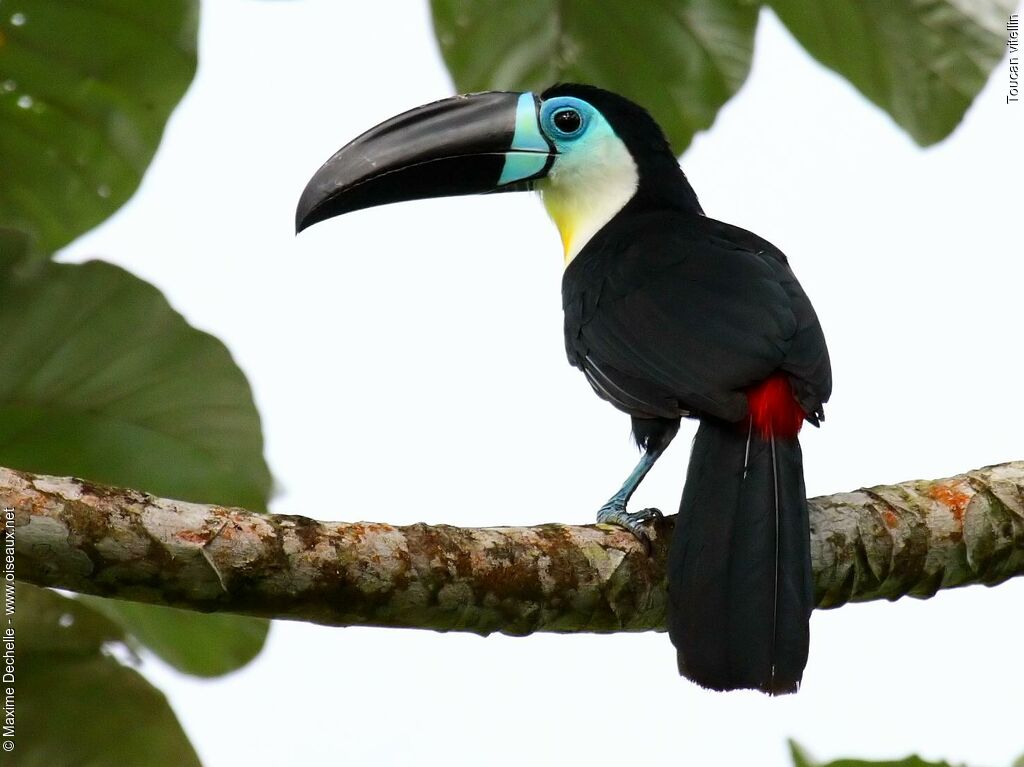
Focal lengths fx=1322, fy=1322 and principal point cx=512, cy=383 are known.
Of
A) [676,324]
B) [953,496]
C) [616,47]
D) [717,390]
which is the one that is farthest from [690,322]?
[616,47]

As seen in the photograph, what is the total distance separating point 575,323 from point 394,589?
105 cm

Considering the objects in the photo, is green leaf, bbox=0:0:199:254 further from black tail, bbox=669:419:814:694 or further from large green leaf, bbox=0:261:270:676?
black tail, bbox=669:419:814:694

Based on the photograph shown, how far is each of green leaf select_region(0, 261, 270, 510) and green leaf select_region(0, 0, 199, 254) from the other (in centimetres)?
42

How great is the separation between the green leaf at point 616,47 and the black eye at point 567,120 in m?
0.49

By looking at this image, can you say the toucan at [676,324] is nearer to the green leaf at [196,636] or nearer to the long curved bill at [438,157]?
the long curved bill at [438,157]

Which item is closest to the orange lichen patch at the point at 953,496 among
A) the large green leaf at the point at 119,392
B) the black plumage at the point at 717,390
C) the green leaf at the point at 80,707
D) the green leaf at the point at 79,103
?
the black plumage at the point at 717,390

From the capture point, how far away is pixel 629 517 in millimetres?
2270

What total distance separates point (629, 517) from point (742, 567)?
26cm

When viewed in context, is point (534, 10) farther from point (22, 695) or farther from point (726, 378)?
point (22, 695)

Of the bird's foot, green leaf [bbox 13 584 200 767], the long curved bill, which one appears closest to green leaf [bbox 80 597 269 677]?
green leaf [bbox 13 584 200 767]

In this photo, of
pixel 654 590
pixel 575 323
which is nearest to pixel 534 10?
pixel 575 323

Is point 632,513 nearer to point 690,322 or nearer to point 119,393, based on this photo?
point 690,322

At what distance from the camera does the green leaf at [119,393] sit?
2289mm

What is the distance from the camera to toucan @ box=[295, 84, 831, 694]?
2.04 m
